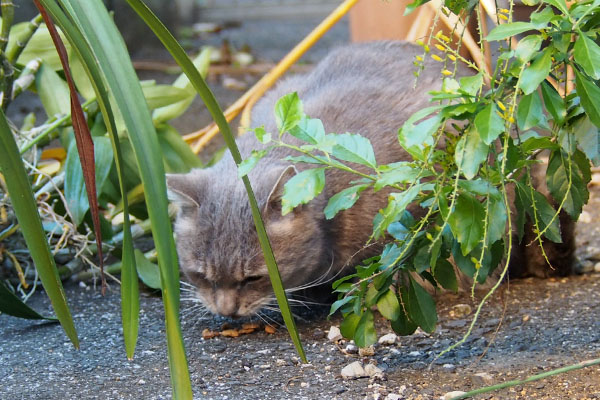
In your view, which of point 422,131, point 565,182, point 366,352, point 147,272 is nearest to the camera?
point 422,131

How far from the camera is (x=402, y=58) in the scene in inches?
105

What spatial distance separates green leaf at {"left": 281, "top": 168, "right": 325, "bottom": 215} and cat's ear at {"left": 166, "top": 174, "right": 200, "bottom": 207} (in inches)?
31.1

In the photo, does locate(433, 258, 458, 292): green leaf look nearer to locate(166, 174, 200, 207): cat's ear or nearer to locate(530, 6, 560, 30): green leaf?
locate(530, 6, 560, 30): green leaf

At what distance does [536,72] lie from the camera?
1.29 metres

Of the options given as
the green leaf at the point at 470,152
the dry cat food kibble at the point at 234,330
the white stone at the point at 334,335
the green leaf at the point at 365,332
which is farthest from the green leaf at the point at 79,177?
the green leaf at the point at 470,152

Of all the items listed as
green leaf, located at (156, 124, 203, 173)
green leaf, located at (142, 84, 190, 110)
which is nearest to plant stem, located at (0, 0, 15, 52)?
green leaf, located at (142, 84, 190, 110)

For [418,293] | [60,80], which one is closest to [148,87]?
[60,80]

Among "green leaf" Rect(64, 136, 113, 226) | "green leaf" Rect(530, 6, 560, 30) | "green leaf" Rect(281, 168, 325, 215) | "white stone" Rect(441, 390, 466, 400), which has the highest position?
"green leaf" Rect(530, 6, 560, 30)

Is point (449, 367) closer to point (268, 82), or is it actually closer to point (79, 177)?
point (79, 177)

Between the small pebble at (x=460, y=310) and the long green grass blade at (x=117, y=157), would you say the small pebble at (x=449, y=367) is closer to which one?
the small pebble at (x=460, y=310)

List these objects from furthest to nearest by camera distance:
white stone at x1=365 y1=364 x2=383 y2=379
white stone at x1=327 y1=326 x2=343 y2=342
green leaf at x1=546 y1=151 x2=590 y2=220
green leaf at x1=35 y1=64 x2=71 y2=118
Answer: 1. green leaf at x1=35 y1=64 x2=71 y2=118
2. white stone at x1=327 y1=326 x2=343 y2=342
3. white stone at x1=365 y1=364 x2=383 y2=379
4. green leaf at x1=546 y1=151 x2=590 y2=220

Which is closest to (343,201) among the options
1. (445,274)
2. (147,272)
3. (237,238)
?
(445,274)

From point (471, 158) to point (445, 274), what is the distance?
0.40m

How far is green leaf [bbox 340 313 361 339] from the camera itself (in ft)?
5.64
